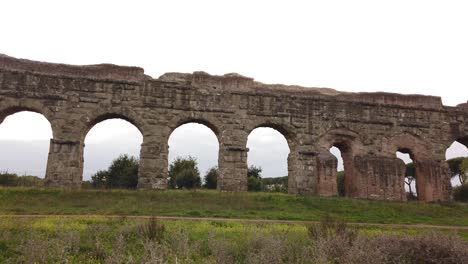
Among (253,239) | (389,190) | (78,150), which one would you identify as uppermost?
(78,150)

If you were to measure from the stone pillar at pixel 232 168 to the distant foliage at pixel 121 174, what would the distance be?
17.3 meters

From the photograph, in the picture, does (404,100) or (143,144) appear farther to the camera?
(404,100)

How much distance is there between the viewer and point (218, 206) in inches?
500

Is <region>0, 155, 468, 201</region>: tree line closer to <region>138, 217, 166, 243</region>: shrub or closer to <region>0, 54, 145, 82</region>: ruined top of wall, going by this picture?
<region>0, 54, 145, 82</region>: ruined top of wall

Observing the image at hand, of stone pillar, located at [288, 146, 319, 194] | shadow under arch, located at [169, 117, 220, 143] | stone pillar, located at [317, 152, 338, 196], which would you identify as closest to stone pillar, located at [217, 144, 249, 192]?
shadow under arch, located at [169, 117, 220, 143]

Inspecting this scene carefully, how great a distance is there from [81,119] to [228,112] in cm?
601

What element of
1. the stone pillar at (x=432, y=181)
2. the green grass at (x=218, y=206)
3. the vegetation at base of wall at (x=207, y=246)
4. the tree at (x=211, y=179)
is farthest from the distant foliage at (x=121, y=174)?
the vegetation at base of wall at (x=207, y=246)

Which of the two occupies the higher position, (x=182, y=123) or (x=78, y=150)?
(x=182, y=123)

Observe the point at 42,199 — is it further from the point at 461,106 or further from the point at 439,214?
the point at 461,106

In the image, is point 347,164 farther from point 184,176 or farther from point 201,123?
point 184,176

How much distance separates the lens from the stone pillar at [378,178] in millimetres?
15992

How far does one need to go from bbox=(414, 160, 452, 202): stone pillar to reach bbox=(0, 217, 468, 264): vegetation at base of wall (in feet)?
35.8

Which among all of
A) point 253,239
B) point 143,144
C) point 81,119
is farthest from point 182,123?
point 253,239

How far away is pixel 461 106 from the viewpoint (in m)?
19.7
